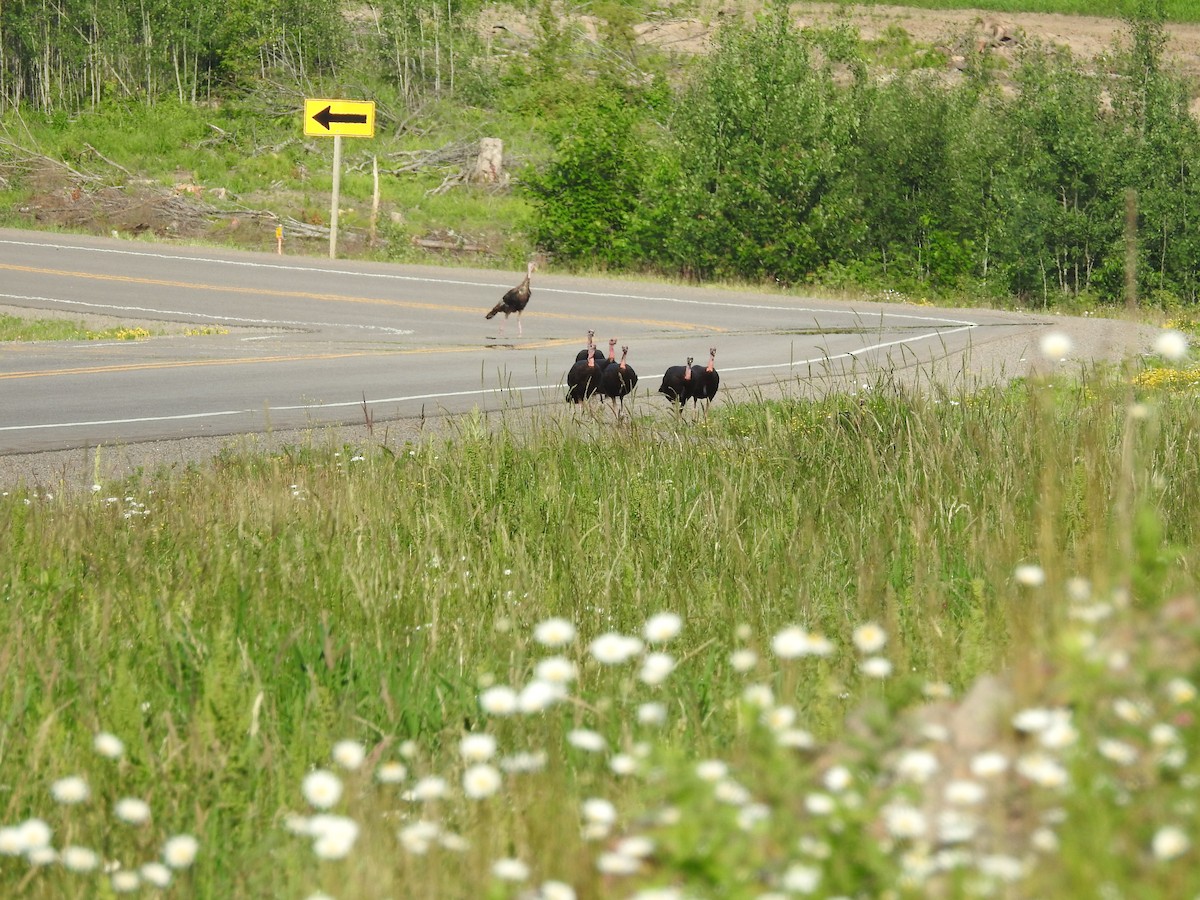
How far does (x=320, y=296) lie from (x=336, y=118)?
6.72 meters

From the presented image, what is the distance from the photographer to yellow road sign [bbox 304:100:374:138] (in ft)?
92.4

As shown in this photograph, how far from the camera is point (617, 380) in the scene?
8945 millimetres

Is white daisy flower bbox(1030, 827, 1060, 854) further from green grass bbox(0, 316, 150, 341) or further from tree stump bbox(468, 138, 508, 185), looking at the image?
tree stump bbox(468, 138, 508, 185)

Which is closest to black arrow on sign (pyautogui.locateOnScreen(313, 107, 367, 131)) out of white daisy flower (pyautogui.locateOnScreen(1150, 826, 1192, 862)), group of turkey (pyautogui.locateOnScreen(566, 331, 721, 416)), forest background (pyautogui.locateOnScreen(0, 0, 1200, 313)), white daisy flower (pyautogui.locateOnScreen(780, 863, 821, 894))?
forest background (pyautogui.locateOnScreen(0, 0, 1200, 313))

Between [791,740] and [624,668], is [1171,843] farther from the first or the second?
[624,668]

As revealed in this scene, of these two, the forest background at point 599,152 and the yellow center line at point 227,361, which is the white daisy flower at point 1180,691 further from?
the forest background at point 599,152

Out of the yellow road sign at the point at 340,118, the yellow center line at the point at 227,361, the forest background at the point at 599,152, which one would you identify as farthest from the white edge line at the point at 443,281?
the yellow center line at the point at 227,361

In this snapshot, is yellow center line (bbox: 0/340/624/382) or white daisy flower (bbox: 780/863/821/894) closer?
white daisy flower (bbox: 780/863/821/894)

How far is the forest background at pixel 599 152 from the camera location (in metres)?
34.2

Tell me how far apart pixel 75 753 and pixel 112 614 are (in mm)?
1175

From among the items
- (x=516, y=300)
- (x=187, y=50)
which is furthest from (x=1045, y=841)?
(x=187, y=50)

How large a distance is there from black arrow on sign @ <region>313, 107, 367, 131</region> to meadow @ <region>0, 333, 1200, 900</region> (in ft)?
70.9

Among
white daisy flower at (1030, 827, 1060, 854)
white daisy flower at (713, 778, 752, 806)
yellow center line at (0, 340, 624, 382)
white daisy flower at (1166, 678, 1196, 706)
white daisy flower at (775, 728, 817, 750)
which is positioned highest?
white daisy flower at (1166, 678, 1196, 706)

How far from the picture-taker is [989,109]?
48.7 m
